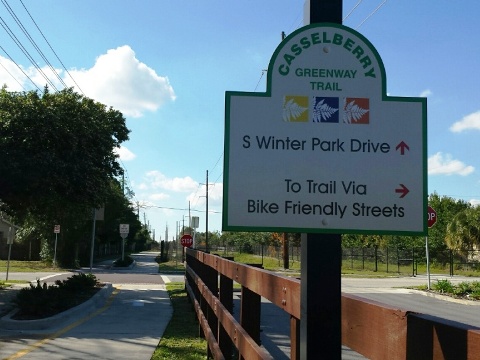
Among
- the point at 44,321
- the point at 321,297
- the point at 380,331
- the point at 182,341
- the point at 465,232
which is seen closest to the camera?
the point at 380,331

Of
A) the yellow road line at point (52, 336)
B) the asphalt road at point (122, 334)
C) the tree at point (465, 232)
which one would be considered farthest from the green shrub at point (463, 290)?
the tree at point (465, 232)

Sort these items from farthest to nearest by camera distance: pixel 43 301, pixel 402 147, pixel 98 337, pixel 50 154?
pixel 50 154 → pixel 43 301 → pixel 98 337 → pixel 402 147

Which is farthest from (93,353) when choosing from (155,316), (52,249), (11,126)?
(52,249)

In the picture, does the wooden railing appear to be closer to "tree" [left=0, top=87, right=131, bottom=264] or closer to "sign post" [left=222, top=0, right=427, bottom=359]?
"sign post" [left=222, top=0, right=427, bottom=359]

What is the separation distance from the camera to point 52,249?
40.8 metres

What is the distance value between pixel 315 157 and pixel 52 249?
4090cm

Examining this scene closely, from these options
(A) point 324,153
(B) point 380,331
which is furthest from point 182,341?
(B) point 380,331

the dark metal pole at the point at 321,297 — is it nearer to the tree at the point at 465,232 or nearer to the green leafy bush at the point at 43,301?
the green leafy bush at the point at 43,301

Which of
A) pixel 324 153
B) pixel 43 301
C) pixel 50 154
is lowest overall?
pixel 43 301

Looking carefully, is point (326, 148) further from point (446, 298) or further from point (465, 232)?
point (465, 232)

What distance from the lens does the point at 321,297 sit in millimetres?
2539

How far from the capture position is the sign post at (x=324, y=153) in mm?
2617

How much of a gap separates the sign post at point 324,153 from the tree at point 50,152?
43.9ft

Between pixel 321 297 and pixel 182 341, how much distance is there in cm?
715
